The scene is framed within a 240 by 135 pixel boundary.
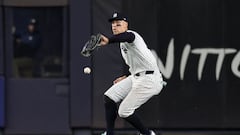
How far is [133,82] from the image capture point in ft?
24.4

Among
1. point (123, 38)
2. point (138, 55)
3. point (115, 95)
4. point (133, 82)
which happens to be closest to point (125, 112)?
point (115, 95)

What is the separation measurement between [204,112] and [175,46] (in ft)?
3.79

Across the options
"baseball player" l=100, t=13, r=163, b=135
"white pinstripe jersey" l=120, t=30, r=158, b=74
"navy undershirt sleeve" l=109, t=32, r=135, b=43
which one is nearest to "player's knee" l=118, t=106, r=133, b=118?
"baseball player" l=100, t=13, r=163, b=135

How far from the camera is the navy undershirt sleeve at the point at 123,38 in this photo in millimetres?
6731

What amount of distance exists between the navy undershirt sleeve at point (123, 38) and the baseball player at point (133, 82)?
123 mm

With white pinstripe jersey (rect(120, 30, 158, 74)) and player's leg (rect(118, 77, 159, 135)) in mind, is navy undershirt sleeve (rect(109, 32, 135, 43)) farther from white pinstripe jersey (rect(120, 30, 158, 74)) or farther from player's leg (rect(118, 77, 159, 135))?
player's leg (rect(118, 77, 159, 135))

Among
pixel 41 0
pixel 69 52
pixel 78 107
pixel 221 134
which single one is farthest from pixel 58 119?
pixel 221 134

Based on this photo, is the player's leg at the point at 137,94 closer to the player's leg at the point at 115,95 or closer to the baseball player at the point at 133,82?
the baseball player at the point at 133,82

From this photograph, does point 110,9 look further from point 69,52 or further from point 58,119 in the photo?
point 58,119

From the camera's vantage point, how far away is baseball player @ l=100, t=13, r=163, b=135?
23.5ft

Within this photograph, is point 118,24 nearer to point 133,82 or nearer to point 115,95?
point 133,82

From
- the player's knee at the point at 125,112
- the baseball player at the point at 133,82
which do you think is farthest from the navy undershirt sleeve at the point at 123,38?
the player's knee at the point at 125,112

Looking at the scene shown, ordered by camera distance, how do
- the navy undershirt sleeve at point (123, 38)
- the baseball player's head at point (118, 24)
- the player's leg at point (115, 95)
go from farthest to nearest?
the player's leg at point (115, 95), the baseball player's head at point (118, 24), the navy undershirt sleeve at point (123, 38)

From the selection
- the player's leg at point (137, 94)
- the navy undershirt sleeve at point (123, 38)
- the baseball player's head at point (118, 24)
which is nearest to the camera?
the navy undershirt sleeve at point (123, 38)
